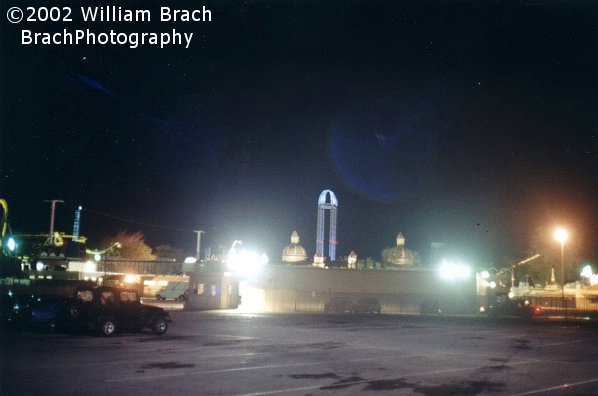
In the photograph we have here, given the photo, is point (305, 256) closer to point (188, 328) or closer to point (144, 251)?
point (144, 251)

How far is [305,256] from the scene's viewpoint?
90.1 m

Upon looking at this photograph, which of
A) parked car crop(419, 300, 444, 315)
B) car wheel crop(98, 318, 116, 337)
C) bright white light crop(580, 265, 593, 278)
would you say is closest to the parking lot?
car wheel crop(98, 318, 116, 337)

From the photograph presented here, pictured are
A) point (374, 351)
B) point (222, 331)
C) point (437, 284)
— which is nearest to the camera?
point (374, 351)

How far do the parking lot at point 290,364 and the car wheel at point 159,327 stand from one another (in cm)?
46

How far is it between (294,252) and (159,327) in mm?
67354

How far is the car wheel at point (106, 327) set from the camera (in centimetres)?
2092

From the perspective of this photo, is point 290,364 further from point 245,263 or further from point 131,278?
point 131,278

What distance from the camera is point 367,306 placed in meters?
49.3

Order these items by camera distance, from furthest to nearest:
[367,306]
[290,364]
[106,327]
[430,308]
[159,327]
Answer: [430,308] < [367,306] < [159,327] < [106,327] < [290,364]

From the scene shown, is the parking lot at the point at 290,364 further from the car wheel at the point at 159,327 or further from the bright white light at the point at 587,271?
the bright white light at the point at 587,271

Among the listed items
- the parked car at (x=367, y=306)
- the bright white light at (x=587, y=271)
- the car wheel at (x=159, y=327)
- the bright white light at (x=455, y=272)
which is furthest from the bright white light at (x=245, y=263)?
the bright white light at (x=587, y=271)

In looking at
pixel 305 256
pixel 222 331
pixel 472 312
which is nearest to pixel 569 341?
pixel 222 331

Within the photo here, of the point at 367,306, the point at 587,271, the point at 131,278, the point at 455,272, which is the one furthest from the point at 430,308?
the point at 587,271

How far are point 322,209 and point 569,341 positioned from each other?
71463 mm
